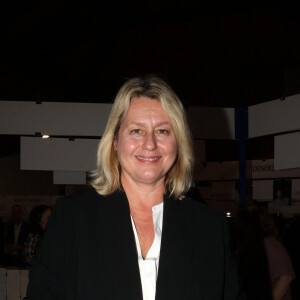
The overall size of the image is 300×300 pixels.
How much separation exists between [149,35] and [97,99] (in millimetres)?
2533

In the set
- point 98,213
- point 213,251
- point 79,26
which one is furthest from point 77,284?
point 79,26

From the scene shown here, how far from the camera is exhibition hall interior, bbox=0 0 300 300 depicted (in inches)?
130

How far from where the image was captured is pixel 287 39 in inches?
356

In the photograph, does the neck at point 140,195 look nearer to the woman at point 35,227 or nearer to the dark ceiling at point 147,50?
the woman at point 35,227

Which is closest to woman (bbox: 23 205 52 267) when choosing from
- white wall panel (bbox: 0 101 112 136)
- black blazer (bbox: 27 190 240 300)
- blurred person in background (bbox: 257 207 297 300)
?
white wall panel (bbox: 0 101 112 136)

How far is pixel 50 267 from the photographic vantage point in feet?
4.63

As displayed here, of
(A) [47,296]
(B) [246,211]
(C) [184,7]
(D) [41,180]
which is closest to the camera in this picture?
(A) [47,296]

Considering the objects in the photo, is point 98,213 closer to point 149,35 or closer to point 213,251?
point 213,251

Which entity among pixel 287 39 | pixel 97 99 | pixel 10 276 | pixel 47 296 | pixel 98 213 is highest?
pixel 287 39

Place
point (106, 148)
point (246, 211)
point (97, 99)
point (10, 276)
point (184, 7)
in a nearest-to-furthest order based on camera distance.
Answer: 1. point (106, 148)
2. point (10, 276)
3. point (246, 211)
4. point (184, 7)
5. point (97, 99)

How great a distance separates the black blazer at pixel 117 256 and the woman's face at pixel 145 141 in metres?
0.11

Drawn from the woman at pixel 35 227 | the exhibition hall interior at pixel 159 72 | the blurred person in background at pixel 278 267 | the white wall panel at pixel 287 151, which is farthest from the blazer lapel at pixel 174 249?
the woman at pixel 35 227

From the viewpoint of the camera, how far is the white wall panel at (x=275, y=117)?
323 centimetres

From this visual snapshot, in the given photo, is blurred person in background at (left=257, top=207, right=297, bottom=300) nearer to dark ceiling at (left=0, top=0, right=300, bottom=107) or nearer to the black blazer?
the black blazer
